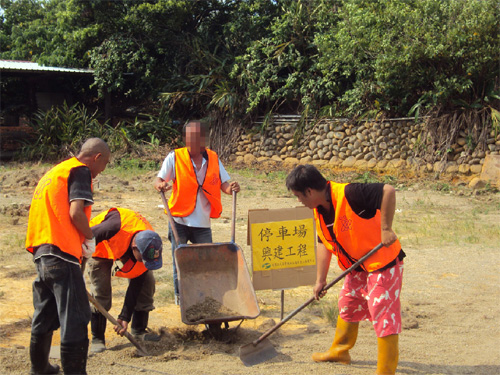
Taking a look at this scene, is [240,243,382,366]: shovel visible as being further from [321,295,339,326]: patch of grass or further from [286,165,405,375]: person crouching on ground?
[321,295,339,326]: patch of grass

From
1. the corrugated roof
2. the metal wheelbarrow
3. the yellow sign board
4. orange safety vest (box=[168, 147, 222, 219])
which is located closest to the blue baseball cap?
the metal wheelbarrow

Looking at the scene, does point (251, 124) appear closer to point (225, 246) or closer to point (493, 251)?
point (493, 251)

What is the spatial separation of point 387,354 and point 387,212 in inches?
33.8

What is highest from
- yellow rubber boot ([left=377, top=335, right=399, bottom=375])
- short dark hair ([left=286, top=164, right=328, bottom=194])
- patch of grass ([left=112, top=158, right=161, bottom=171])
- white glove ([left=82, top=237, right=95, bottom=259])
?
short dark hair ([left=286, top=164, right=328, bottom=194])

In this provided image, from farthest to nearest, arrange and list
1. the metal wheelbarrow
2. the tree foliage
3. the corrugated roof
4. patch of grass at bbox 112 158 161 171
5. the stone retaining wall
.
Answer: the corrugated roof → patch of grass at bbox 112 158 161 171 → the stone retaining wall → the tree foliage → the metal wheelbarrow

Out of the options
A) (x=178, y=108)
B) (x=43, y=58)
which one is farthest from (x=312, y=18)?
(x=43, y=58)

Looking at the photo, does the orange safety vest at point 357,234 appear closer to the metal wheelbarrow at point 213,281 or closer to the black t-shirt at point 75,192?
the metal wheelbarrow at point 213,281

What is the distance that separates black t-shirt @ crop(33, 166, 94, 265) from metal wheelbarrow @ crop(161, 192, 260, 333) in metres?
1.16

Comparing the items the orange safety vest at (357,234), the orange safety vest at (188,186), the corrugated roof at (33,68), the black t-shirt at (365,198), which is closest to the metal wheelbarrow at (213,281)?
the orange safety vest at (188,186)

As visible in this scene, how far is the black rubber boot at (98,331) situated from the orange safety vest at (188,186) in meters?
1.06

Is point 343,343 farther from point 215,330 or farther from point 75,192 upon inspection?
point 75,192

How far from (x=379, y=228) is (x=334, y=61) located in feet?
40.7

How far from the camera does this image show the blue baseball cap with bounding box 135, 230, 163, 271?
12.3ft

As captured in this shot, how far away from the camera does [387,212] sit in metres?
3.19
